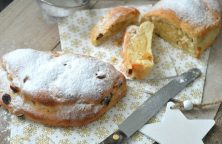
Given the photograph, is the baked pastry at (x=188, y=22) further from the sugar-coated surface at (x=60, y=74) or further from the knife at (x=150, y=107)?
the sugar-coated surface at (x=60, y=74)

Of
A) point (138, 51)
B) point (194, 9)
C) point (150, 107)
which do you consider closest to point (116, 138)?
point (150, 107)

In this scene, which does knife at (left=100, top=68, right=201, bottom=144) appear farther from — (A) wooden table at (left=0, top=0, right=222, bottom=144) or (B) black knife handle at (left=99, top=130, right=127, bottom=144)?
(A) wooden table at (left=0, top=0, right=222, bottom=144)

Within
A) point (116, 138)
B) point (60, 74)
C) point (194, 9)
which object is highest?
point (194, 9)

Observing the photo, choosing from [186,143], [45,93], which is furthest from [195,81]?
[45,93]

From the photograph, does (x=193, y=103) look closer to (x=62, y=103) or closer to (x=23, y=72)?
(x=62, y=103)

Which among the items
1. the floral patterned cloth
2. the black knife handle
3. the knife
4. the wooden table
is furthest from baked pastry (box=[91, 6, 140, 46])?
the black knife handle

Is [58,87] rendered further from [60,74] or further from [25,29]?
[25,29]
